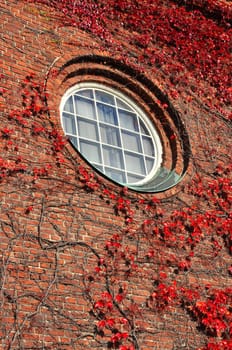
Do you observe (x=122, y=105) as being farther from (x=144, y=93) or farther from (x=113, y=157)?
(x=113, y=157)

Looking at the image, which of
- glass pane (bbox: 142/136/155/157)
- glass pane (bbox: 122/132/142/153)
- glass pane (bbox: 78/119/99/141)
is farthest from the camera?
glass pane (bbox: 142/136/155/157)

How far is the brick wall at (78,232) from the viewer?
242 inches

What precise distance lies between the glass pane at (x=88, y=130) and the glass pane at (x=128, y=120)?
1.66ft

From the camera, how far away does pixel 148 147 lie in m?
8.45

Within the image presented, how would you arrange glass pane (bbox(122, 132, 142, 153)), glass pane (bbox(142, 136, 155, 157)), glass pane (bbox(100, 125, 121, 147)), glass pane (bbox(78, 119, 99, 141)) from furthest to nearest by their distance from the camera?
glass pane (bbox(142, 136, 155, 157)) < glass pane (bbox(122, 132, 142, 153)) < glass pane (bbox(100, 125, 121, 147)) < glass pane (bbox(78, 119, 99, 141))

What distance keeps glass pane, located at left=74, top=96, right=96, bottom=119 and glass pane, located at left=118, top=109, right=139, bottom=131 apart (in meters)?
0.46

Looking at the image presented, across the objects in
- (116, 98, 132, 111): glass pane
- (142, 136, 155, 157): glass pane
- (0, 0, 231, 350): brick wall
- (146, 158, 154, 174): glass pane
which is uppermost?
(116, 98, 132, 111): glass pane

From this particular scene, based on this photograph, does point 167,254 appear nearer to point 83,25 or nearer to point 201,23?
point 83,25

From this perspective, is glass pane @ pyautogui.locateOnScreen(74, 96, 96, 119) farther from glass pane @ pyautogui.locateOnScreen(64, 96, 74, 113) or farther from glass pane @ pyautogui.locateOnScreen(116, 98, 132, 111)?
glass pane @ pyautogui.locateOnScreen(116, 98, 132, 111)

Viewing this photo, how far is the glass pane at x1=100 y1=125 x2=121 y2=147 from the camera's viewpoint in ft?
26.4

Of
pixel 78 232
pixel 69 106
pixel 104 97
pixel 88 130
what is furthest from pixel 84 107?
pixel 78 232

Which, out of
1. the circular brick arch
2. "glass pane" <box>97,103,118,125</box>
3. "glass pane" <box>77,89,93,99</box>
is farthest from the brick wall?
"glass pane" <box>97,103,118,125</box>

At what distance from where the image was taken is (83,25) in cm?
860

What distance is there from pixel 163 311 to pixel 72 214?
5.00 feet
